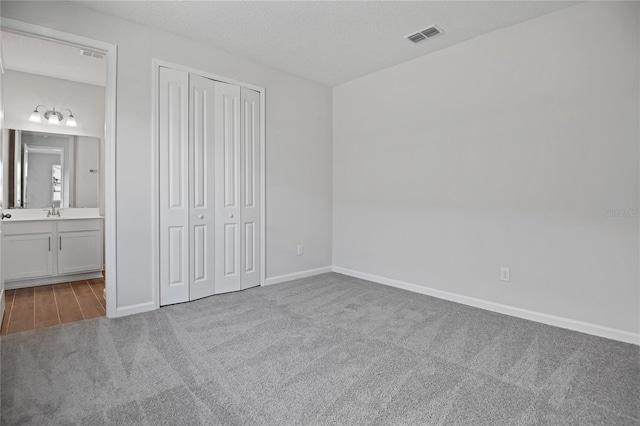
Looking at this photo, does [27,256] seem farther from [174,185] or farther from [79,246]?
[174,185]

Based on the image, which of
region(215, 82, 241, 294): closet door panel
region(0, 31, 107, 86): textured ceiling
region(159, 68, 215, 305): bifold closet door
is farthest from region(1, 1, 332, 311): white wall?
region(0, 31, 107, 86): textured ceiling

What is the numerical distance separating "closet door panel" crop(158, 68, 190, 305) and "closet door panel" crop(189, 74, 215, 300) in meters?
0.06

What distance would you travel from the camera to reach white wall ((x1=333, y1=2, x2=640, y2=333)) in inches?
97.3

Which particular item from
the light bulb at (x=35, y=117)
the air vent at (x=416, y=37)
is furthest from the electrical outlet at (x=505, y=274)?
the light bulb at (x=35, y=117)

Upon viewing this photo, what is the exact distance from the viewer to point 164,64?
3.10 metres

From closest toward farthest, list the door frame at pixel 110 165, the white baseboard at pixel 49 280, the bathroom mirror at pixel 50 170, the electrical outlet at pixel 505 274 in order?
the door frame at pixel 110 165
the electrical outlet at pixel 505 274
the white baseboard at pixel 49 280
the bathroom mirror at pixel 50 170

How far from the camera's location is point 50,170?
4.39m

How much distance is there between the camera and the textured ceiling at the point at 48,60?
338 centimetres

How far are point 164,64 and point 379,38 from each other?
83.3 inches

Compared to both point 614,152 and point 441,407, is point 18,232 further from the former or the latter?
point 614,152

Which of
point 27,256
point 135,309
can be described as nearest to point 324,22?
point 135,309

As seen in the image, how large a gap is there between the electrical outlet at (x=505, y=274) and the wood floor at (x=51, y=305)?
378 centimetres

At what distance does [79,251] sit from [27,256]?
0.51 metres

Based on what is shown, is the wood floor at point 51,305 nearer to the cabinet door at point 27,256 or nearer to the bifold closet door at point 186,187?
the cabinet door at point 27,256
